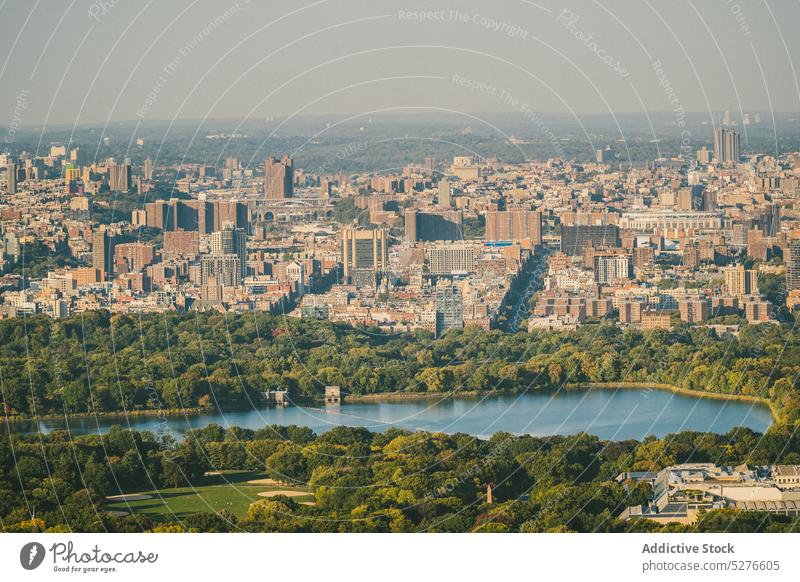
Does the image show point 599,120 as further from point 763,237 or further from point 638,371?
point 638,371

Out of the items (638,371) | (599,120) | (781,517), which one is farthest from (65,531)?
(599,120)

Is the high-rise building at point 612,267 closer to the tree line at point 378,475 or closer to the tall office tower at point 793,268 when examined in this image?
the tall office tower at point 793,268

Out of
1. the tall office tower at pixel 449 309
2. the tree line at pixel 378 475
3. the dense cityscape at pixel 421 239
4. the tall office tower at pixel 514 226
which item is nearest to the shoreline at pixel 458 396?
the tree line at pixel 378 475

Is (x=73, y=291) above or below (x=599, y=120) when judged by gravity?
below

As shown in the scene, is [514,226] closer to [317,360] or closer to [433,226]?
[433,226]

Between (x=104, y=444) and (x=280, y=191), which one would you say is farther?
(x=280, y=191)
